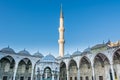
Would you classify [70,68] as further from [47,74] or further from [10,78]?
[10,78]

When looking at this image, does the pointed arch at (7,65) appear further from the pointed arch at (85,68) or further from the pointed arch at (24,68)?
the pointed arch at (85,68)

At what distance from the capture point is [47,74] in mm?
23500

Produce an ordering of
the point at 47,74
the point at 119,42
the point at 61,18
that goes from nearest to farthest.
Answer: the point at 119,42 → the point at 47,74 → the point at 61,18

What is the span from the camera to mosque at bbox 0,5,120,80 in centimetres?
2186

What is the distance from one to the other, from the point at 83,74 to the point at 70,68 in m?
3.50

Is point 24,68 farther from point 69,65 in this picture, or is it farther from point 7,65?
point 69,65

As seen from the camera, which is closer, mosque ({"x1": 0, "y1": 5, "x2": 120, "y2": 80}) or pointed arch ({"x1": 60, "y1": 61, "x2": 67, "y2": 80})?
mosque ({"x1": 0, "y1": 5, "x2": 120, "y2": 80})

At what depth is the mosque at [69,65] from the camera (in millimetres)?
21859

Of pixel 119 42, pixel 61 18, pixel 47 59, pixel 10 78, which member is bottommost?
pixel 10 78

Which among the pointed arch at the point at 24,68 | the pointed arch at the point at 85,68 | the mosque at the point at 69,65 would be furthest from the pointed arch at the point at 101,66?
the pointed arch at the point at 24,68

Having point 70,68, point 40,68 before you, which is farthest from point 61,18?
point 40,68

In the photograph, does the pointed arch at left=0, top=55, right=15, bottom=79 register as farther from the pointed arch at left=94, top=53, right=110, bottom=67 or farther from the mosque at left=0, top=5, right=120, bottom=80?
the pointed arch at left=94, top=53, right=110, bottom=67

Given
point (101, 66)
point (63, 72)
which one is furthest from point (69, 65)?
point (101, 66)

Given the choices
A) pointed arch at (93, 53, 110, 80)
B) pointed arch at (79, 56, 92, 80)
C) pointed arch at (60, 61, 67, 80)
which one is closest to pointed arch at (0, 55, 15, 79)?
pointed arch at (60, 61, 67, 80)
